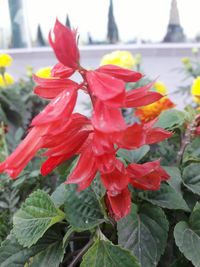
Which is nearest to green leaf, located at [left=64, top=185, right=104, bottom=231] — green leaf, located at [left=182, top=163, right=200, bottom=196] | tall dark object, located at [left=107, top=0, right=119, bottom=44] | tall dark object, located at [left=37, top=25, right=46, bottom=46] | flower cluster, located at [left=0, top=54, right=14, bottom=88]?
green leaf, located at [left=182, top=163, right=200, bottom=196]

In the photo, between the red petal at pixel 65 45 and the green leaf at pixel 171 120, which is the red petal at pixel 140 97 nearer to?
the red petal at pixel 65 45

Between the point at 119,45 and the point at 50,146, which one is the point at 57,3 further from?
the point at 50,146

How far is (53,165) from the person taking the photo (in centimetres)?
32

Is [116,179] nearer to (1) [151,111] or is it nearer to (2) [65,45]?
(2) [65,45]

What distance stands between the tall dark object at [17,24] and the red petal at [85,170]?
71.5 inches

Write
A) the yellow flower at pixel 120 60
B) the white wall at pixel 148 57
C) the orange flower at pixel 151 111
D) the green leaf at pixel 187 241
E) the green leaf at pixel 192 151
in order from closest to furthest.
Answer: the green leaf at pixel 187 241 < the green leaf at pixel 192 151 < the orange flower at pixel 151 111 < the yellow flower at pixel 120 60 < the white wall at pixel 148 57

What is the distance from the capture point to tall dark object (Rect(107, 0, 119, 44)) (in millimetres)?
1868

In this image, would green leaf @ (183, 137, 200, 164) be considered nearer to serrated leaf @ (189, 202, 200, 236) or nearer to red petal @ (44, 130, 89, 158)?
serrated leaf @ (189, 202, 200, 236)

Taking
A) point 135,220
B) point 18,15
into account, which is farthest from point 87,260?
point 18,15

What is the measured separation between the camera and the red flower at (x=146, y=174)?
33 centimetres

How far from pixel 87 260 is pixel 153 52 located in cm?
174

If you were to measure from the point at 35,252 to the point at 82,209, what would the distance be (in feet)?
0.24

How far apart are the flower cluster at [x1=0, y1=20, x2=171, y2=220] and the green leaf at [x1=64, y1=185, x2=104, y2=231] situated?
65 mm

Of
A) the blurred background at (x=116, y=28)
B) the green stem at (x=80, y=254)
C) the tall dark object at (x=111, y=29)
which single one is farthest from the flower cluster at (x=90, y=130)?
the tall dark object at (x=111, y=29)
